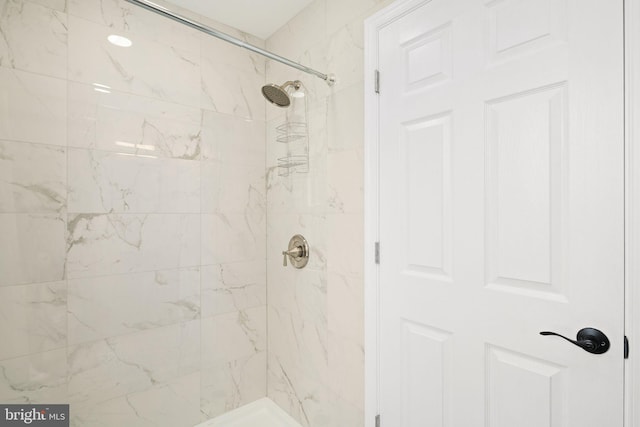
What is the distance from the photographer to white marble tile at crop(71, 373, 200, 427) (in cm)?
164

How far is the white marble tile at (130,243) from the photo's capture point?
1.60 metres

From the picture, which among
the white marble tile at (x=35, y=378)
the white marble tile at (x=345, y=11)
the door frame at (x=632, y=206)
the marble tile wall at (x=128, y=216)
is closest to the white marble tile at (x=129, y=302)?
the marble tile wall at (x=128, y=216)

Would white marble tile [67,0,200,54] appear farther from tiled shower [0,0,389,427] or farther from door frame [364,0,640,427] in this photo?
door frame [364,0,640,427]

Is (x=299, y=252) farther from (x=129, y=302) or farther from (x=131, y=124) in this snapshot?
(x=131, y=124)

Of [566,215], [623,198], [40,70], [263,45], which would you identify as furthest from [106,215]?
[623,198]

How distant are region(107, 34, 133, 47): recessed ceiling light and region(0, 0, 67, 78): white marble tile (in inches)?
7.3

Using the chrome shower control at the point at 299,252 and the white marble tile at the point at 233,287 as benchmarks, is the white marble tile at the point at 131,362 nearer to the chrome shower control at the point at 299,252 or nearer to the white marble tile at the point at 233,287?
the white marble tile at the point at 233,287

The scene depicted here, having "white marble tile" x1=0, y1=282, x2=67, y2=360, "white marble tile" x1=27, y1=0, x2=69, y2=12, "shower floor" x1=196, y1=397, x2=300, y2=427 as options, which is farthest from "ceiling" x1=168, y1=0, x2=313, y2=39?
"shower floor" x1=196, y1=397, x2=300, y2=427

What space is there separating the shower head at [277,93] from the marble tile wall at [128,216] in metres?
0.42

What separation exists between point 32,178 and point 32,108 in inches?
12.3

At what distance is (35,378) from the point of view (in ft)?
4.93

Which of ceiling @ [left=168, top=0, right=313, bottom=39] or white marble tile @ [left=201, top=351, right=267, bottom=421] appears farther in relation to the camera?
white marble tile @ [left=201, top=351, right=267, bottom=421]

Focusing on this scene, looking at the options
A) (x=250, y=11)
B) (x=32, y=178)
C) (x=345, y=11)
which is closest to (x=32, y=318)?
(x=32, y=178)

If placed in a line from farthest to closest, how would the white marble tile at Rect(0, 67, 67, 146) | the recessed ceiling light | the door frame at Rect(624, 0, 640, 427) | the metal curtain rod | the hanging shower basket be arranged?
1. the hanging shower basket
2. the recessed ceiling light
3. the white marble tile at Rect(0, 67, 67, 146)
4. the metal curtain rod
5. the door frame at Rect(624, 0, 640, 427)
